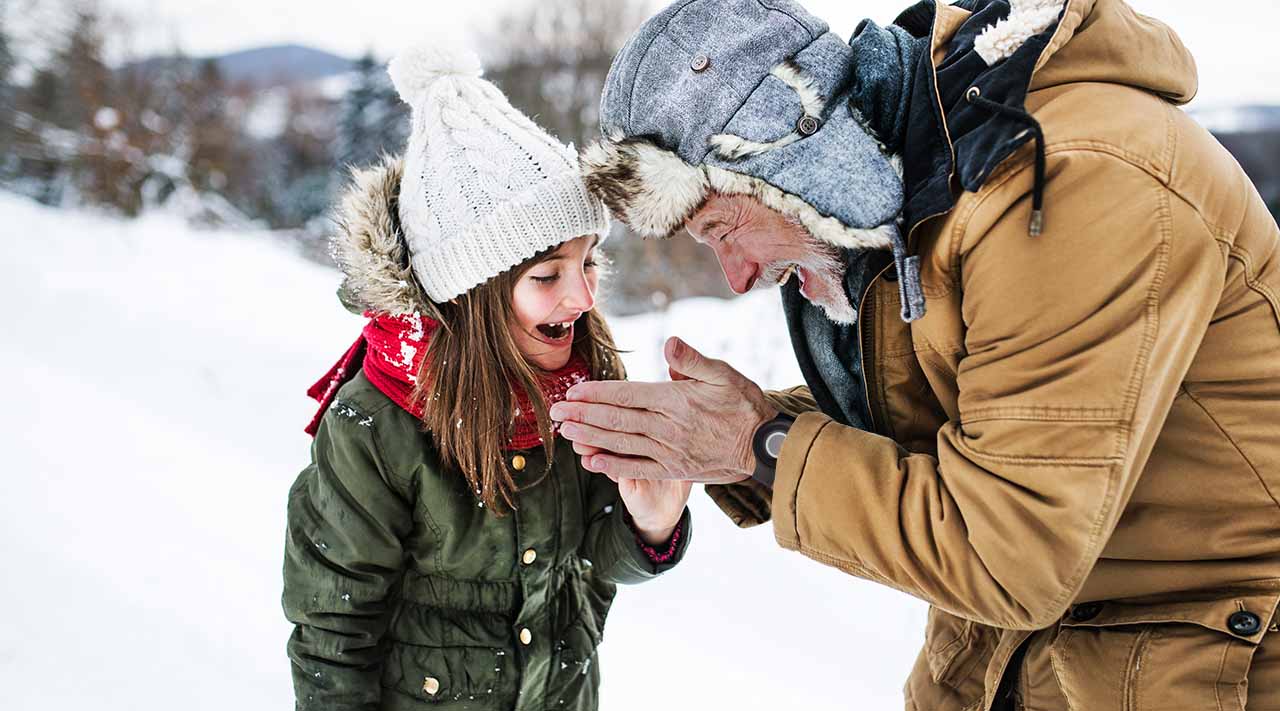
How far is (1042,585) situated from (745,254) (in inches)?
27.8

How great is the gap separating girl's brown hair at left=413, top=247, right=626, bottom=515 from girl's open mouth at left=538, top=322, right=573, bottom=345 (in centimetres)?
7

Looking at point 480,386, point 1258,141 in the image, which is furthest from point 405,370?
point 1258,141

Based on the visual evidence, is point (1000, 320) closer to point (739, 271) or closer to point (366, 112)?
point (739, 271)

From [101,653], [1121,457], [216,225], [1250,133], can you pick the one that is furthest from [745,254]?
[216,225]

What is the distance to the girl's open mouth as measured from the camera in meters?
1.94

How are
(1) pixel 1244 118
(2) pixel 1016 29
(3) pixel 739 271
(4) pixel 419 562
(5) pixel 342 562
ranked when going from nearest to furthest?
1. (2) pixel 1016 29
2. (3) pixel 739 271
3. (5) pixel 342 562
4. (4) pixel 419 562
5. (1) pixel 1244 118

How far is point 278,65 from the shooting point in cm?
2270

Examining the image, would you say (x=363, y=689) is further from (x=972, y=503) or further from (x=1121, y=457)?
(x=1121, y=457)

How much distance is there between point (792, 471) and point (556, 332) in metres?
0.76

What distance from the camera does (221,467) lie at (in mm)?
3902

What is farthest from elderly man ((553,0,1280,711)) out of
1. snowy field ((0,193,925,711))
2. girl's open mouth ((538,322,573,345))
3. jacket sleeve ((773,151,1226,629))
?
snowy field ((0,193,925,711))

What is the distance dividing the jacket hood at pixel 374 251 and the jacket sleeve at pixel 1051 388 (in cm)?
100

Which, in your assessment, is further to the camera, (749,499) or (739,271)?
(749,499)

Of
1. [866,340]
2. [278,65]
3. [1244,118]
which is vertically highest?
[278,65]
